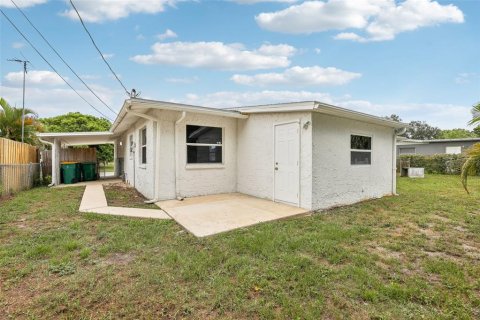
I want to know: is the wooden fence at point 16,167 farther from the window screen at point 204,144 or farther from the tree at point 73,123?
the tree at point 73,123

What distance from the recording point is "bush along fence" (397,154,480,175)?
1703cm

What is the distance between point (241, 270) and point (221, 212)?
2.76 metres

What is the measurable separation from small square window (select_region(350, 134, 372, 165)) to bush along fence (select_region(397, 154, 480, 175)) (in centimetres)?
1196

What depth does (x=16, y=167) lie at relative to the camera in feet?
29.3

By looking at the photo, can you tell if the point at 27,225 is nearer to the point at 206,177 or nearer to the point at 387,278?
the point at 206,177

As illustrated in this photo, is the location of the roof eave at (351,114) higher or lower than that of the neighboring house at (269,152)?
higher

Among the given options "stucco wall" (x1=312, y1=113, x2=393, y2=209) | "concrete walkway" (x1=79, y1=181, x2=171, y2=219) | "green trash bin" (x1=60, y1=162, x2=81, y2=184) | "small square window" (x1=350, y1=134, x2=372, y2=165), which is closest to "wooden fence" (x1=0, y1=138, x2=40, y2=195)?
"green trash bin" (x1=60, y1=162, x2=81, y2=184)

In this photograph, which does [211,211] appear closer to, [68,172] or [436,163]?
[68,172]

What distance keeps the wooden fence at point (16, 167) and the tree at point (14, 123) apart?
62.6 inches

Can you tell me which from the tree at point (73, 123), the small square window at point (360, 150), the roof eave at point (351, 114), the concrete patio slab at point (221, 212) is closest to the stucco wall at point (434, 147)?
the roof eave at point (351, 114)

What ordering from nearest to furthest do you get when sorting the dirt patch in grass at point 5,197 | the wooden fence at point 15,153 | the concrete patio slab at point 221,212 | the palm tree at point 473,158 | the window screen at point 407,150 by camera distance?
the palm tree at point 473,158 < the concrete patio slab at point 221,212 < the dirt patch in grass at point 5,197 < the wooden fence at point 15,153 < the window screen at point 407,150

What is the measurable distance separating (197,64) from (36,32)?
7.59 meters

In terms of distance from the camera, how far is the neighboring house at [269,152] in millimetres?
6340

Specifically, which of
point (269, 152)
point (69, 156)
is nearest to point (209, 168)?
point (269, 152)
